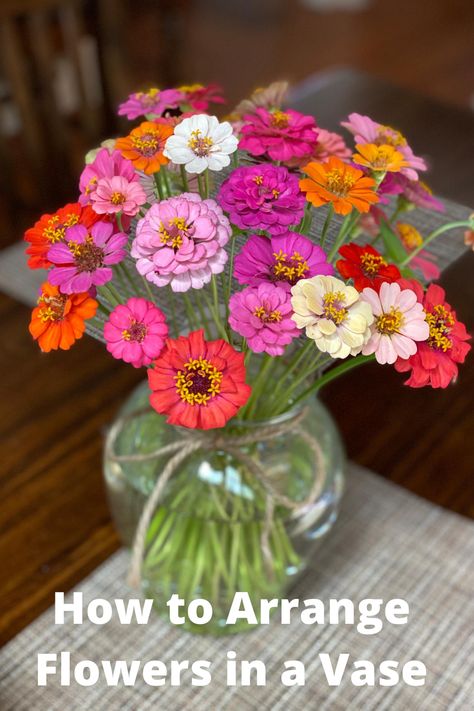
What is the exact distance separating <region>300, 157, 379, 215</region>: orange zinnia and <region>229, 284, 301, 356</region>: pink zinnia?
62 mm

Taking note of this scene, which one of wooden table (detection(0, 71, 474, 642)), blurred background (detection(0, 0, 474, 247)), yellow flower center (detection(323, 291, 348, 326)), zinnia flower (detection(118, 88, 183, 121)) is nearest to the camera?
yellow flower center (detection(323, 291, 348, 326))

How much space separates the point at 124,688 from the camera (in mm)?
581

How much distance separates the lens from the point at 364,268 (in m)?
0.44

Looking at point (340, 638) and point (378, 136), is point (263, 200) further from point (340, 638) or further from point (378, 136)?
point (340, 638)

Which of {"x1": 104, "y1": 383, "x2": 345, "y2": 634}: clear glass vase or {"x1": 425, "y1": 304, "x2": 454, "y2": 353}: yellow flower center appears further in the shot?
{"x1": 104, "y1": 383, "x2": 345, "y2": 634}: clear glass vase

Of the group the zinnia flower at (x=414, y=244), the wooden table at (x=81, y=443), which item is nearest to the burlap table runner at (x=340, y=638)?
the wooden table at (x=81, y=443)

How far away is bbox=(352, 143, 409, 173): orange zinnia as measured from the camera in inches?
18.1

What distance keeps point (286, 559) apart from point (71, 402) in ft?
0.99

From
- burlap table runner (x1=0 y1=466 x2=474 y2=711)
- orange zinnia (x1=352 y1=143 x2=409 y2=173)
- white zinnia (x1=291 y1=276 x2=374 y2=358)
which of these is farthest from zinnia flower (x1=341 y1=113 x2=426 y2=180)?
burlap table runner (x1=0 y1=466 x2=474 y2=711)

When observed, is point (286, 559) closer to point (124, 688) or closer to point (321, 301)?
point (124, 688)

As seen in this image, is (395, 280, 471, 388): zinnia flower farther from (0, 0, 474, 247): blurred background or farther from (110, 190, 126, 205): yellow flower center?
(0, 0, 474, 247): blurred background

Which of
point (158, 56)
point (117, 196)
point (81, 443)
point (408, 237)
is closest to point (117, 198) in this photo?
point (117, 196)

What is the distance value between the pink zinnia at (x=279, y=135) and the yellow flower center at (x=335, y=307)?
0.34 ft

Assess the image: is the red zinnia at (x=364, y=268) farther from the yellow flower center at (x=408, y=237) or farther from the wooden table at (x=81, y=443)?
the wooden table at (x=81, y=443)
